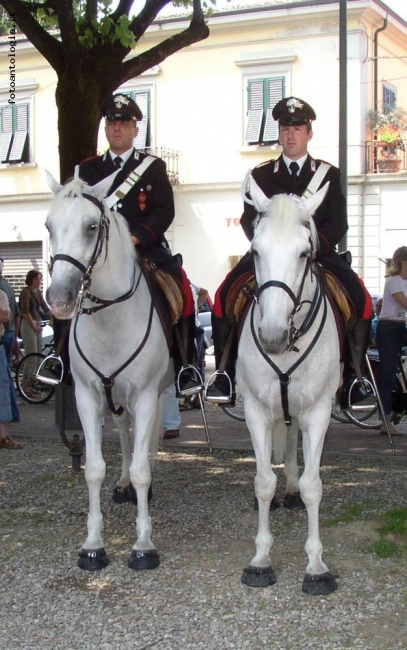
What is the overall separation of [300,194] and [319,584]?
8.68 ft

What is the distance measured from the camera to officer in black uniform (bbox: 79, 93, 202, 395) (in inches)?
239

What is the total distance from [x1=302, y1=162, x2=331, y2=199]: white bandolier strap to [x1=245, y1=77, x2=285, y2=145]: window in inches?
796

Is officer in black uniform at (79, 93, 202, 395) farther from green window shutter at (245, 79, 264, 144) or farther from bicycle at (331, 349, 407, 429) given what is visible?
green window shutter at (245, 79, 264, 144)

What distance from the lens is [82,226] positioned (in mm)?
4758

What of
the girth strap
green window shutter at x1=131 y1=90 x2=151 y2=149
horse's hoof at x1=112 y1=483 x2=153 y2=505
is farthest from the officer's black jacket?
green window shutter at x1=131 y1=90 x2=151 y2=149

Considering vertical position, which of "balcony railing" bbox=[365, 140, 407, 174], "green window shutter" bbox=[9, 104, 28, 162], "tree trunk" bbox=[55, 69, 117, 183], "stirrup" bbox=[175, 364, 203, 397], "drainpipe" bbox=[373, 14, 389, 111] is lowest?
"stirrup" bbox=[175, 364, 203, 397]

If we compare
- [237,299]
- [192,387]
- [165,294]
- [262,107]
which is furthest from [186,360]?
[262,107]

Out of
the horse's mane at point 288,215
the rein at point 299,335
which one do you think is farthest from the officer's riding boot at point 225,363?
the horse's mane at point 288,215

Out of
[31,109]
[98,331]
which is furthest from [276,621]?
[31,109]

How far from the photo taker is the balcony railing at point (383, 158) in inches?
950

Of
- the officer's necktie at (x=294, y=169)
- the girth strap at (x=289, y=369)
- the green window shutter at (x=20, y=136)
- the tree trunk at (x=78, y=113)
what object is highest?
the green window shutter at (x=20, y=136)

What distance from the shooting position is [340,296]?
5637 millimetres

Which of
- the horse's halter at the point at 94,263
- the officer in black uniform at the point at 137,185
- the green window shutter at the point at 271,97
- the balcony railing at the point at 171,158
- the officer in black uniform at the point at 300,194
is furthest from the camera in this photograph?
the balcony railing at the point at 171,158

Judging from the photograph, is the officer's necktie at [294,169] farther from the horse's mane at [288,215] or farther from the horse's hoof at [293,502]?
the horse's hoof at [293,502]
